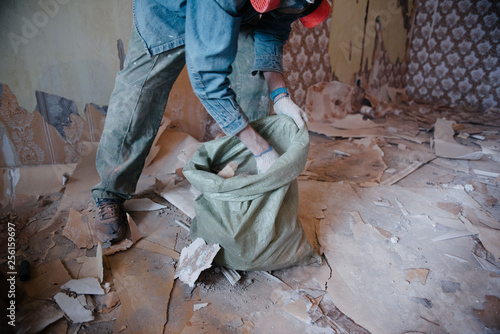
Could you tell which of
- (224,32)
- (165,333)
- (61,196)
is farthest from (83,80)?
(165,333)

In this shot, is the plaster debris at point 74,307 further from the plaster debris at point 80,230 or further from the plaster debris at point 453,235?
the plaster debris at point 453,235

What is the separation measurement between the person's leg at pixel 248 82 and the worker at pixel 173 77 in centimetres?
4

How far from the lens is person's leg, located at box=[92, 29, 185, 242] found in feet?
4.99

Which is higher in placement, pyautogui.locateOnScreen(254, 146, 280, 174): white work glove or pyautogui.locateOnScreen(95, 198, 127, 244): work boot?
pyautogui.locateOnScreen(254, 146, 280, 174): white work glove

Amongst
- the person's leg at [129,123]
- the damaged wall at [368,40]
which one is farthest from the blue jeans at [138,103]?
the damaged wall at [368,40]

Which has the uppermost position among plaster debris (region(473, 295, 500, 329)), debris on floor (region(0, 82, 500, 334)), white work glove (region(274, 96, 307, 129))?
white work glove (region(274, 96, 307, 129))

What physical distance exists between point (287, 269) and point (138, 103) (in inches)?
44.5

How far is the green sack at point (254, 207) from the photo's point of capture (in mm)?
1152

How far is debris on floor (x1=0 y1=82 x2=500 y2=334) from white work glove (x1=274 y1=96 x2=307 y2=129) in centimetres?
43

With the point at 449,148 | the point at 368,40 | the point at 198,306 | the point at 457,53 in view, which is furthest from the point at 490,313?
the point at 457,53

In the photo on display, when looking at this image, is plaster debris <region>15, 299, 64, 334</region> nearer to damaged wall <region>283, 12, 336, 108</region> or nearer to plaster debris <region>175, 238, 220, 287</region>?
plaster debris <region>175, 238, 220, 287</region>

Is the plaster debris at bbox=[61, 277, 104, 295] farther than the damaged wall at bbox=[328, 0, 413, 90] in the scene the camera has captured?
No

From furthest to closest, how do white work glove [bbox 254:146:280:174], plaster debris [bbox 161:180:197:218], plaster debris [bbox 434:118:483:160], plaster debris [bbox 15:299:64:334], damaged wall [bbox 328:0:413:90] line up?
1. damaged wall [bbox 328:0:413:90]
2. plaster debris [bbox 434:118:483:160]
3. plaster debris [bbox 161:180:197:218]
4. white work glove [bbox 254:146:280:174]
5. plaster debris [bbox 15:299:64:334]

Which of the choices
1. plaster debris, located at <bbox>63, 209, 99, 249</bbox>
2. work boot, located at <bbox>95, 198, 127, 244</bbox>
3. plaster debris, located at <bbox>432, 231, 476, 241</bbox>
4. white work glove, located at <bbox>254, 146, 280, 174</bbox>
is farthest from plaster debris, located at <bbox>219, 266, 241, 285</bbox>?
plaster debris, located at <bbox>432, 231, 476, 241</bbox>
